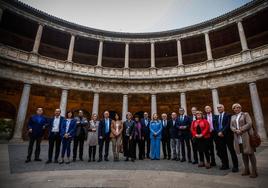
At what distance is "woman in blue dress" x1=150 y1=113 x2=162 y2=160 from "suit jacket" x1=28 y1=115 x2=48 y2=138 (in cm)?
427

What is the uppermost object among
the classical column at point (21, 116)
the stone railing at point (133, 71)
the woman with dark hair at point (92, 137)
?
the stone railing at point (133, 71)

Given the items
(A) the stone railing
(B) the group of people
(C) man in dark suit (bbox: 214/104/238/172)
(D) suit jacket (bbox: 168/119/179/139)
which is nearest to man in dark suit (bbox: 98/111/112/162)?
(B) the group of people

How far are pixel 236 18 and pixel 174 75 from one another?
7.17 meters

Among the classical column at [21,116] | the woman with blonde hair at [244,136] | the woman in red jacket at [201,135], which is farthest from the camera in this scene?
the classical column at [21,116]

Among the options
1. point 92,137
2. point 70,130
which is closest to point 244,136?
point 92,137

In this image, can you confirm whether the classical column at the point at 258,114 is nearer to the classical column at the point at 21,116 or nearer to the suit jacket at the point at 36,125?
the suit jacket at the point at 36,125

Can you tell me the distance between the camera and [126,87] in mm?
17531

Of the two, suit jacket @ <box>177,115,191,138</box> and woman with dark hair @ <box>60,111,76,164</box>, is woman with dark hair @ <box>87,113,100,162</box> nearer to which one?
woman with dark hair @ <box>60,111,76,164</box>

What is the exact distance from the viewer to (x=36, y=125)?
678 cm

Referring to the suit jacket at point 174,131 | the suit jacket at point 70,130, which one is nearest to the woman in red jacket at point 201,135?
the suit jacket at point 174,131

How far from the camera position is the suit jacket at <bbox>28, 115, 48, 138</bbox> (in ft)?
22.0

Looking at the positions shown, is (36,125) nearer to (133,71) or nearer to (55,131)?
(55,131)

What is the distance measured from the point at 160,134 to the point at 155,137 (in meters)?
0.25

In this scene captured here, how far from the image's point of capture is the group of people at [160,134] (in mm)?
5098
